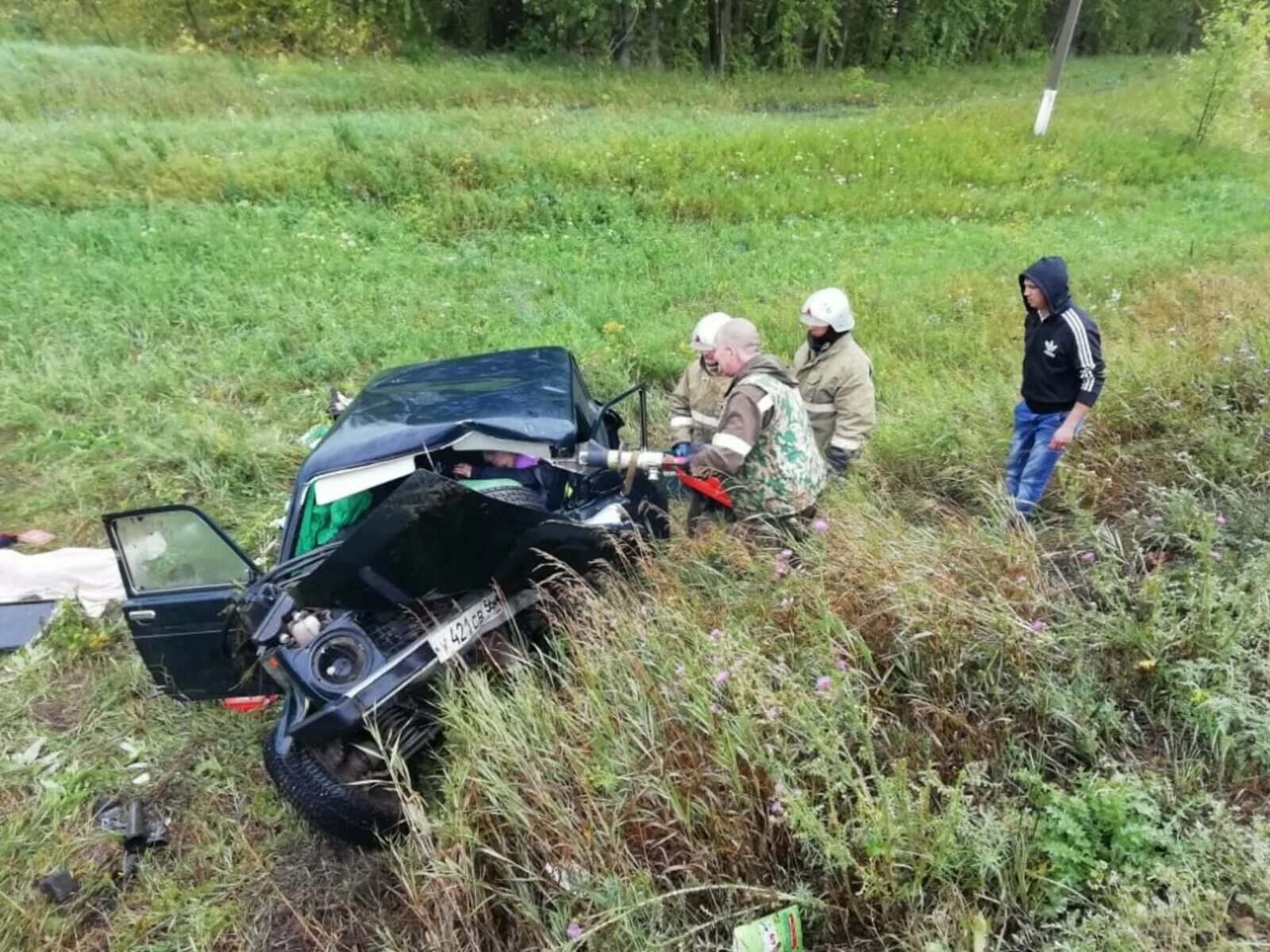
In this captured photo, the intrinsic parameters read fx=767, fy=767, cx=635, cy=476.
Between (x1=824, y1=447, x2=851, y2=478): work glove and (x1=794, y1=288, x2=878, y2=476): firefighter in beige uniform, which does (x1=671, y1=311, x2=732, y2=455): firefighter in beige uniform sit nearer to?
(x1=794, y1=288, x2=878, y2=476): firefighter in beige uniform

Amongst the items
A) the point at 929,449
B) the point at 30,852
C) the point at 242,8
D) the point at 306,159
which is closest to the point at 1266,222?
the point at 929,449

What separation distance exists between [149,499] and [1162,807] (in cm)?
612

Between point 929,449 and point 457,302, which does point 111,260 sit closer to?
point 457,302

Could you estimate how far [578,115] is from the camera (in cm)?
1627

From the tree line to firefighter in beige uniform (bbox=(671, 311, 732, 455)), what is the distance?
2157 centimetres

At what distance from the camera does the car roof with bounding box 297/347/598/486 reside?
2.99m

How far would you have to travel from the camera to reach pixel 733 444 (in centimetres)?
341

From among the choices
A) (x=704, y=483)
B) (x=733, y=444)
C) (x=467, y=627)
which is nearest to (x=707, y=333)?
(x=733, y=444)

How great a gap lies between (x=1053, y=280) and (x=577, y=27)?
990 inches

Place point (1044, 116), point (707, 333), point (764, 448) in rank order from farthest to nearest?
point (1044, 116), point (707, 333), point (764, 448)

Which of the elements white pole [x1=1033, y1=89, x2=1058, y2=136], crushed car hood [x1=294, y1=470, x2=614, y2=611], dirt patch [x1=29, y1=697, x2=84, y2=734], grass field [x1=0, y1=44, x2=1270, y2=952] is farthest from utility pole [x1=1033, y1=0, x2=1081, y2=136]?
dirt patch [x1=29, y1=697, x2=84, y2=734]

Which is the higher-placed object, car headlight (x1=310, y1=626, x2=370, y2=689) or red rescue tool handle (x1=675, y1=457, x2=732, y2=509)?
red rescue tool handle (x1=675, y1=457, x2=732, y2=509)

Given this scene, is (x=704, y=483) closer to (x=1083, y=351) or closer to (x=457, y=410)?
(x=457, y=410)

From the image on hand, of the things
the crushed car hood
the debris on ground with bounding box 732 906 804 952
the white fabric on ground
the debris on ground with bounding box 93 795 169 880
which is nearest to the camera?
the debris on ground with bounding box 732 906 804 952
